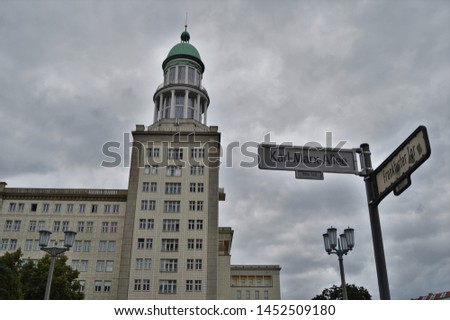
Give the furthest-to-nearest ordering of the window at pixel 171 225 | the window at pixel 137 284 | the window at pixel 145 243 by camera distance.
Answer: the window at pixel 171 225, the window at pixel 145 243, the window at pixel 137 284

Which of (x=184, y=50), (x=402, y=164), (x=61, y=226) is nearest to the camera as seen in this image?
(x=402, y=164)

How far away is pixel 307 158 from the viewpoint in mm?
6094

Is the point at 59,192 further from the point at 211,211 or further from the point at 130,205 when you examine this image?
the point at 211,211

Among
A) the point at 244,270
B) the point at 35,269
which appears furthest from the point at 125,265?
the point at 244,270

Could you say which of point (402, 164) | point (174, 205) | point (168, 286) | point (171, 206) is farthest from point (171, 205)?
point (402, 164)

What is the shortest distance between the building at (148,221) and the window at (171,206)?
0.14m

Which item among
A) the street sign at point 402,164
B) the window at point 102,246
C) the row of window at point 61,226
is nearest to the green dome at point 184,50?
the row of window at point 61,226

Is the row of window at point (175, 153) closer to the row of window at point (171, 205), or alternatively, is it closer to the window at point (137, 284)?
the row of window at point (171, 205)

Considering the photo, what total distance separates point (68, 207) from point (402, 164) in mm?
57425

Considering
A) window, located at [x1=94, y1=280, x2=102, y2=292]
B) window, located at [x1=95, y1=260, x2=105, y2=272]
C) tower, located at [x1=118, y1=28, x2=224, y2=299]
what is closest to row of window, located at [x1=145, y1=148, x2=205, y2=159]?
tower, located at [x1=118, y1=28, x2=224, y2=299]

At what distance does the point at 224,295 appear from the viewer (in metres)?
54.7

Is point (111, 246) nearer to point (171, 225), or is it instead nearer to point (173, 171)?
point (171, 225)

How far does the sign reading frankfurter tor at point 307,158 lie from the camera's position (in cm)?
600

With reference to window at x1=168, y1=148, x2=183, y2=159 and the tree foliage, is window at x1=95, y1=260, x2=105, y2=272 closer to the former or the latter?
window at x1=168, y1=148, x2=183, y2=159
